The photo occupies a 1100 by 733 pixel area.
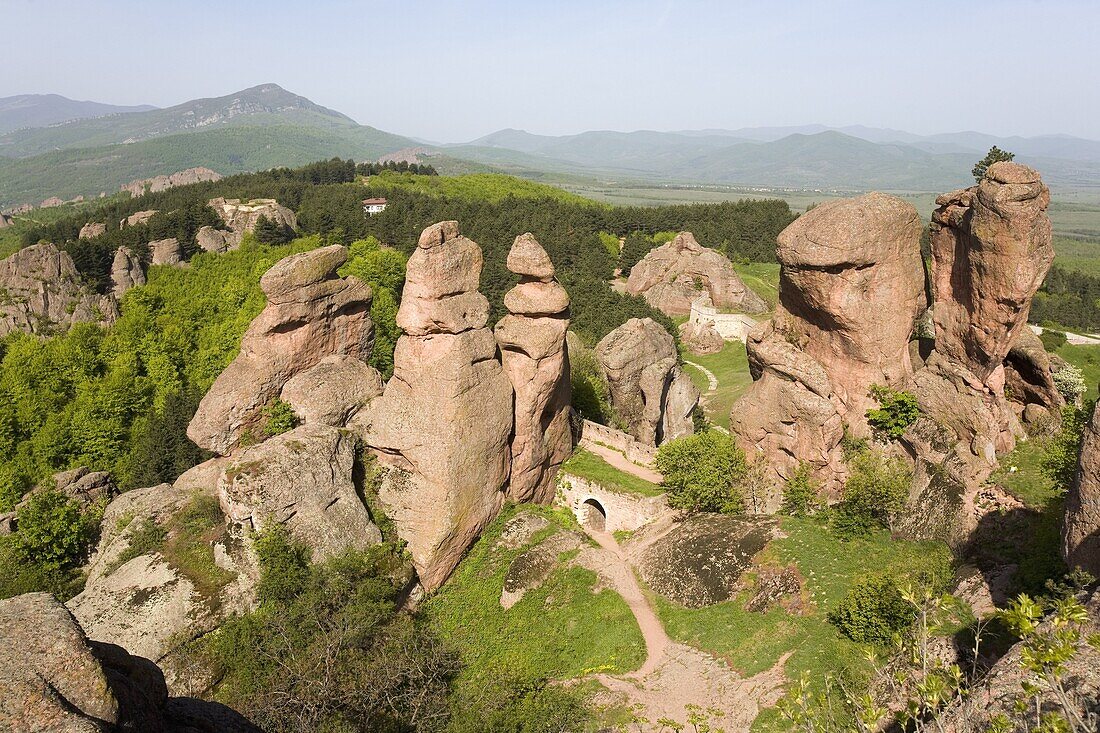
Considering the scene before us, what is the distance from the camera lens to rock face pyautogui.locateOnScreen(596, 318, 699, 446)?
38.5 metres

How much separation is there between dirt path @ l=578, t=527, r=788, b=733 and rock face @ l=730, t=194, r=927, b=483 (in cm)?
910

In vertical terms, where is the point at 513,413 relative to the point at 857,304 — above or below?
below

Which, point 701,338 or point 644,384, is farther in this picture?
point 701,338

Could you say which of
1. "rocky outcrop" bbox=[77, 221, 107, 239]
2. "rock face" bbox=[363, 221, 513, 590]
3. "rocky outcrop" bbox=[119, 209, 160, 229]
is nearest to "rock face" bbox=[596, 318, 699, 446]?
"rock face" bbox=[363, 221, 513, 590]

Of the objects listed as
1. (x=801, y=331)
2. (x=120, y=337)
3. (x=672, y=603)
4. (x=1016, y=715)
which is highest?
(x=801, y=331)

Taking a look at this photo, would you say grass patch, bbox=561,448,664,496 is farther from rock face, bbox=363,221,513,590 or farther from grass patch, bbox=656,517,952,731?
grass patch, bbox=656,517,952,731

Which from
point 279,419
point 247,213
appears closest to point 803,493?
point 279,419

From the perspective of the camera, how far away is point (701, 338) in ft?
214

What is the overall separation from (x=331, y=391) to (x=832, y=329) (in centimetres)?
2053

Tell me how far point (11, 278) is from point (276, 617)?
51.7 m

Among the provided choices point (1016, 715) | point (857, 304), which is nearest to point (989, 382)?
point (857, 304)

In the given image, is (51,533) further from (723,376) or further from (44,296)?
(723,376)

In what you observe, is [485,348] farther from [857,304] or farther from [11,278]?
[11,278]

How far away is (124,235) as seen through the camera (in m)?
65.9
